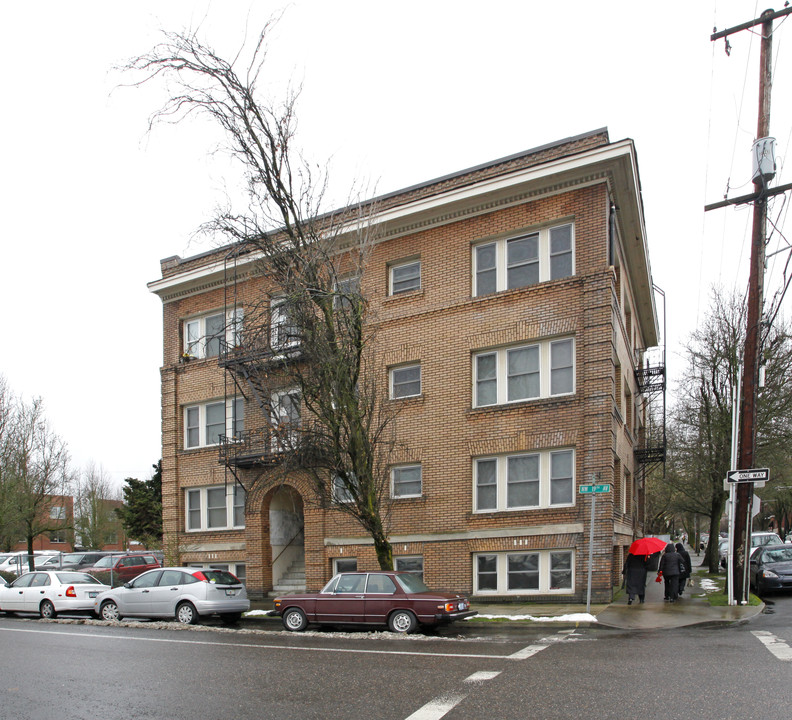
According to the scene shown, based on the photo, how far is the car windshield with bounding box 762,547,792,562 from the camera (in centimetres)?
2234

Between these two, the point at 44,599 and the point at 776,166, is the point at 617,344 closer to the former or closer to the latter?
the point at 776,166

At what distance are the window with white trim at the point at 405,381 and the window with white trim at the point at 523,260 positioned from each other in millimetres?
2766

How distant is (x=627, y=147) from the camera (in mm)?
18656

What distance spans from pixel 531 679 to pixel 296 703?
2838 mm

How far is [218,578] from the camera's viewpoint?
61.7 feet

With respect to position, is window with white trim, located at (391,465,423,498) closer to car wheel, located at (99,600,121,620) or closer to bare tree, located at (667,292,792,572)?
car wheel, located at (99,600,121,620)

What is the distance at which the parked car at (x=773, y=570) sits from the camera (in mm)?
21031

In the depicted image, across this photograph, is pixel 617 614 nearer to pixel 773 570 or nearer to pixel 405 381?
pixel 773 570

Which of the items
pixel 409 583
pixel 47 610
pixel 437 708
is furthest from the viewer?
pixel 47 610

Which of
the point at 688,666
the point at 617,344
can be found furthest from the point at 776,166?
the point at 688,666

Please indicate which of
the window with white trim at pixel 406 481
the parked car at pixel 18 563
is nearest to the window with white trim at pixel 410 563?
the window with white trim at pixel 406 481

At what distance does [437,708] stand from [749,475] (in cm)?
1213

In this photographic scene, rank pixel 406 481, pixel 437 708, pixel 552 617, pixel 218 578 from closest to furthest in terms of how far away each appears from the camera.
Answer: pixel 437 708 → pixel 552 617 → pixel 218 578 → pixel 406 481

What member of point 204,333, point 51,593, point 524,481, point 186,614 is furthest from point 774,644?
point 204,333
